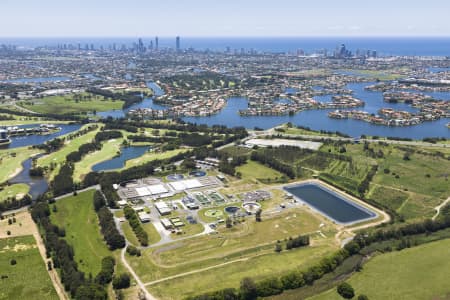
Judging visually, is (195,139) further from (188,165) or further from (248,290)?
(248,290)

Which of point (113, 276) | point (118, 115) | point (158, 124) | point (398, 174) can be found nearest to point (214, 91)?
point (118, 115)

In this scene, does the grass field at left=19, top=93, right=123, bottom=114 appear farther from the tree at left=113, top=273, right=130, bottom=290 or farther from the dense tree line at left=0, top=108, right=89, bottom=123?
the tree at left=113, top=273, right=130, bottom=290

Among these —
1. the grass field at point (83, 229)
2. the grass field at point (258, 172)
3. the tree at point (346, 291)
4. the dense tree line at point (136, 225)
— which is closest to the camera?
the tree at point (346, 291)

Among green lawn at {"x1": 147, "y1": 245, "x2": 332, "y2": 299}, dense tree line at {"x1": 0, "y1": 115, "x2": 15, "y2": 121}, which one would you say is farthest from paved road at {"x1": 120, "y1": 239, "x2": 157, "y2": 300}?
dense tree line at {"x1": 0, "y1": 115, "x2": 15, "y2": 121}

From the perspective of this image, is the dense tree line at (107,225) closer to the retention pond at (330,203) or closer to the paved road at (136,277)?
the paved road at (136,277)

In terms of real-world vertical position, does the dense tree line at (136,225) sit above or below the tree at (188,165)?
below

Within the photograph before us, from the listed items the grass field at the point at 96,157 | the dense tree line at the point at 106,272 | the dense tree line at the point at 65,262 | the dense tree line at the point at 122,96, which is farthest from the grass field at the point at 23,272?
the dense tree line at the point at 122,96
